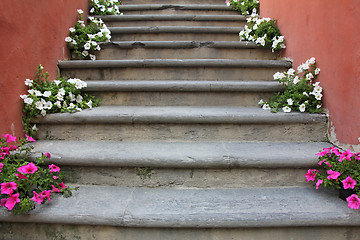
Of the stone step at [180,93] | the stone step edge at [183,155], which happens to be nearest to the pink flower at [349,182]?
the stone step edge at [183,155]

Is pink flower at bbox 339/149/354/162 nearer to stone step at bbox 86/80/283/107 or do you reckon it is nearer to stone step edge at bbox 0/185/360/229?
stone step edge at bbox 0/185/360/229

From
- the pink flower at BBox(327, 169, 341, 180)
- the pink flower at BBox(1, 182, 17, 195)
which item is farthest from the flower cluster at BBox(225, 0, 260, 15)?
the pink flower at BBox(1, 182, 17, 195)

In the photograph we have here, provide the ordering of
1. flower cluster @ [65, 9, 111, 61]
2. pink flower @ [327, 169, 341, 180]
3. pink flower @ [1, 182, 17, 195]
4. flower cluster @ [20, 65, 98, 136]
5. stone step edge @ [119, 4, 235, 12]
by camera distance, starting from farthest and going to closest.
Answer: stone step edge @ [119, 4, 235, 12] → flower cluster @ [65, 9, 111, 61] → flower cluster @ [20, 65, 98, 136] → pink flower @ [327, 169, 341, 180] → pink flower @ [1, 182, 17, 195]

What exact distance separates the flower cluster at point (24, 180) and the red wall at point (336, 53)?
1.94 meters

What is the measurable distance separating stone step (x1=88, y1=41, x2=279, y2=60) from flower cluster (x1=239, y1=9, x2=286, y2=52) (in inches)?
3.4

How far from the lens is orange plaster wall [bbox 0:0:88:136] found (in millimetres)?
1672

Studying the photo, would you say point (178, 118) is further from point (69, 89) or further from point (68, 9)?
point (68, 9)

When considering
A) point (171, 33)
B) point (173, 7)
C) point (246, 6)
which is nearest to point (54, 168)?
point (171, 33)

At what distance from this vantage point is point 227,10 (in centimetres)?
360

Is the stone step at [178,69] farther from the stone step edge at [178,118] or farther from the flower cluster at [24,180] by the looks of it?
the flower cluster at [24,180]

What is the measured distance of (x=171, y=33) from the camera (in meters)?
2.97

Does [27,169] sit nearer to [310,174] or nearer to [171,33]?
[310,174]

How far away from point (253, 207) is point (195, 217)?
0.35 metres

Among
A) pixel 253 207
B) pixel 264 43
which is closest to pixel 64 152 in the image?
pixel 253 207
